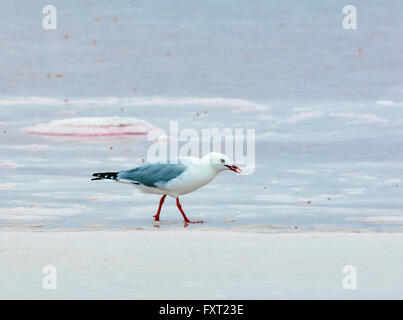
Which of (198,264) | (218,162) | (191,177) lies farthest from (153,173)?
(198,264)

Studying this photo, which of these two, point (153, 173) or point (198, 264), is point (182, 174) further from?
point (198, 264)

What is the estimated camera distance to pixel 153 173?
33.8 feet

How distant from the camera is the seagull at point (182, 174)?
10180mm

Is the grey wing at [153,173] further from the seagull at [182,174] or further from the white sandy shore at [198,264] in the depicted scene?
the white sandy shore at [198,264]

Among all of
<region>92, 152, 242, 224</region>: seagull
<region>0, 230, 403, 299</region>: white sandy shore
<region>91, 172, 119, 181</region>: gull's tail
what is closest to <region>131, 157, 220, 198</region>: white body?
<region>92, 152, 242, 224</region>: seagull

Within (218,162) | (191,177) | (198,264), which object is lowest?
(198,264)

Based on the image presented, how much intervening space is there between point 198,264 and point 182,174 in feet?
8.51

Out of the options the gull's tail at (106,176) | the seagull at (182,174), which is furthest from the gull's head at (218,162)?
the gull's tail at (106,176)

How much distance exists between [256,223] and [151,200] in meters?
1.86

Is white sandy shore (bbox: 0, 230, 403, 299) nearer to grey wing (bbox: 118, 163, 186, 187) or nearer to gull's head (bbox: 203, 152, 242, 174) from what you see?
grey wing (bbox: 118, 163, 186, 187)

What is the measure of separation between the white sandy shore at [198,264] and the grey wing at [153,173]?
1054 millimetres

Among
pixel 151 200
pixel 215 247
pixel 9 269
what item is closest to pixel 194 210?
pixel 151 200

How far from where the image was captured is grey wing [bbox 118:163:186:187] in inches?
402

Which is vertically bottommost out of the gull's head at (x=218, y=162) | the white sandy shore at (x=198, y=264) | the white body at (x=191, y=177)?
the white sandy shore at (x=198, y=264)
